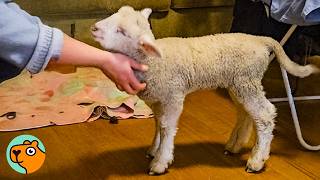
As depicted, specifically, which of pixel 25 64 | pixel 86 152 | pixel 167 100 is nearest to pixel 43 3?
pixel 86 152

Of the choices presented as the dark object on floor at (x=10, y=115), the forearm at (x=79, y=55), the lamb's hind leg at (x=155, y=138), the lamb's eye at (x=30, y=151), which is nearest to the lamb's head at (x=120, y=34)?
the forearm at (x=79, y=55)

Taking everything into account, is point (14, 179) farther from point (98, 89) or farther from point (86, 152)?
point (98, 89)

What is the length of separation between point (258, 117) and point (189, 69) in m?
0.25

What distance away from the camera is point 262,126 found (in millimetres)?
1265

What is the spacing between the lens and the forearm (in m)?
0.91

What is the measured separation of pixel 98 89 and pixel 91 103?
120 mm

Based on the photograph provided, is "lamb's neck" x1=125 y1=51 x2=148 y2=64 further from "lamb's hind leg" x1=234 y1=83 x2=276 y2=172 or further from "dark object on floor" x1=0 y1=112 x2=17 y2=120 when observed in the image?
"dark object on floor" x1=0 y1=112 x2=17 y2=120

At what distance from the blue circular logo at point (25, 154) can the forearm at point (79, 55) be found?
30 centimetres

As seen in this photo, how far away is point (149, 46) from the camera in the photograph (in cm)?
105

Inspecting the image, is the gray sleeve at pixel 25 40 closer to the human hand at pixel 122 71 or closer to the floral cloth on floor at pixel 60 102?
the human hand at pixel 122 71

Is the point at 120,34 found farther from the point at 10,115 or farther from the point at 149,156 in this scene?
the point at 10,115

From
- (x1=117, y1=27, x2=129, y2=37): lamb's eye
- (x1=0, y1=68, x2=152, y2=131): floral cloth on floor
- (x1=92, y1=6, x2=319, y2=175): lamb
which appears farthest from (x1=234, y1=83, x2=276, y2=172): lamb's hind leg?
(x1=0, y1=68, x2=152, y2=131): floral cloth on floor

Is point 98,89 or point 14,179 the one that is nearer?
point 14,179

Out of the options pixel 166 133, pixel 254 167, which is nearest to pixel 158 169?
pixel 166 133
